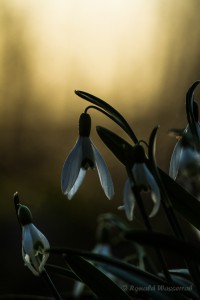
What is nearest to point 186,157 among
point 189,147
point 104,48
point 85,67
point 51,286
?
point 189,147

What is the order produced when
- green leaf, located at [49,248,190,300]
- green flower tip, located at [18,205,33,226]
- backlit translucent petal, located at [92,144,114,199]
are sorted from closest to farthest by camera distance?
1. green leaf, located at [49,248,190,300]
2. green flower tip, located at [18,205,33,226]
3. backlit translucent petal, located at [92,144,114,199]

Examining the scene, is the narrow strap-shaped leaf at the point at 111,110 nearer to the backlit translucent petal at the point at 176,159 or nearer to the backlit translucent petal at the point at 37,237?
the backlit translucent petal at the point at 176,159

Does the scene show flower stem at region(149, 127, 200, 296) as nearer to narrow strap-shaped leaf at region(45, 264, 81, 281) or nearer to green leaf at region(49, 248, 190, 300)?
green leaf at region(49, 248, 190, 300)

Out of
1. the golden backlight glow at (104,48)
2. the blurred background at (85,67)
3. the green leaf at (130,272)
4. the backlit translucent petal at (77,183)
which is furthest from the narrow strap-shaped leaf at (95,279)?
the golden backlight glow at (104,48)

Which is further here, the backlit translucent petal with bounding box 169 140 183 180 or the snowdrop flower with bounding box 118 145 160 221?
the backlit translucent petal with bounding box 169 140 183 180

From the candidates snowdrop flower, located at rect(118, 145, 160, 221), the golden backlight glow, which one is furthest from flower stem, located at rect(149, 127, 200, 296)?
the golden backlight glow

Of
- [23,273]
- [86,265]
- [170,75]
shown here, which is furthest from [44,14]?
[86,265]

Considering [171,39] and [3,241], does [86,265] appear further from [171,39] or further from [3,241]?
[171,39]
